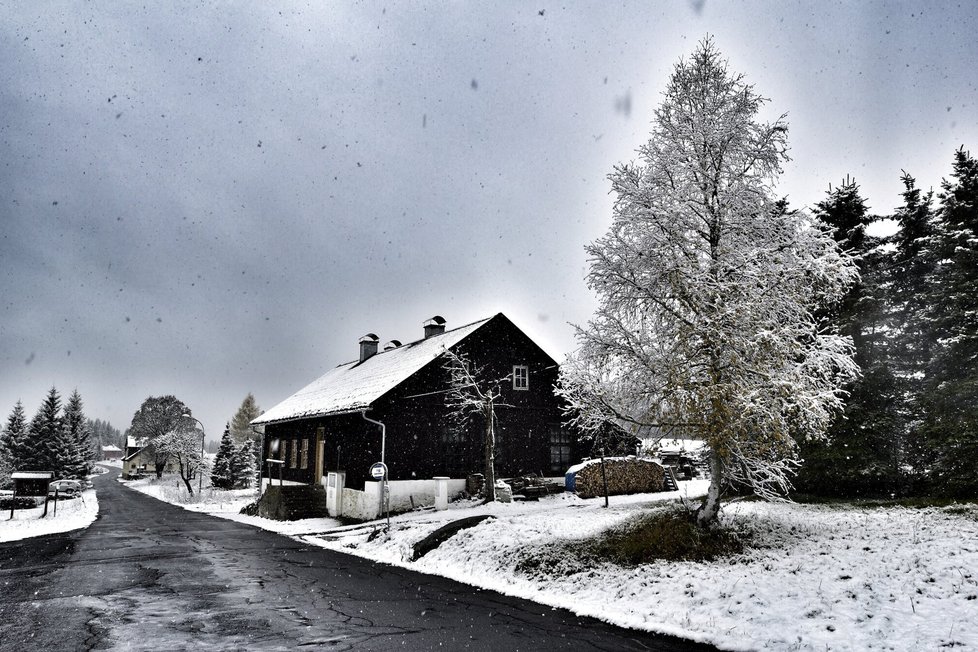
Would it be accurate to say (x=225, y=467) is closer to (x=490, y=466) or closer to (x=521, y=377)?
(x=521, y=377)

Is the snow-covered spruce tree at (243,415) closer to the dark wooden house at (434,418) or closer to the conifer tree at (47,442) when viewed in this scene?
the conifer tree at (47,442)

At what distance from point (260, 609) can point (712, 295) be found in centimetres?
1043

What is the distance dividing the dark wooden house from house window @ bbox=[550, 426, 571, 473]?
50mm

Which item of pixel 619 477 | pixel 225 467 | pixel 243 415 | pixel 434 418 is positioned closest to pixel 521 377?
pixel 434 418

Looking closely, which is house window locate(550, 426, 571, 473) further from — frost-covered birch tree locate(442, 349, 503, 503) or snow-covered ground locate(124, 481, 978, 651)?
snow-covered ground locate(124, 481, 978, 651)

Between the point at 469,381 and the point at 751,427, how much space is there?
15.5 meters

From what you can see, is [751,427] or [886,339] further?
[886,339]

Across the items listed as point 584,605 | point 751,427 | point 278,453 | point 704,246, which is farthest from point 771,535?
point 278,453

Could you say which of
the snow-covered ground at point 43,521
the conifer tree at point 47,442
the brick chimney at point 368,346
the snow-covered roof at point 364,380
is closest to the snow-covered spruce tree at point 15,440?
the conifer tree at point 47,442

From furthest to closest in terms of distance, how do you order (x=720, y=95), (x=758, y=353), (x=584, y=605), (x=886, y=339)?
1. (x=886, y=339)
2. (x=720, y=95)
3. (x=758, y=353)
4. (x=584, y=605)

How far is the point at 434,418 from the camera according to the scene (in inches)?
1038

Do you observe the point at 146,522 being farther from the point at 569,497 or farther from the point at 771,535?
the point at 771,535

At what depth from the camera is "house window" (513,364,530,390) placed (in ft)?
94.5

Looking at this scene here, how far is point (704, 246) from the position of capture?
13.1 metres
